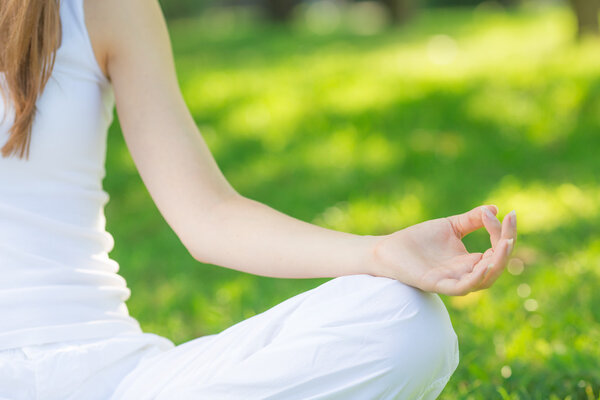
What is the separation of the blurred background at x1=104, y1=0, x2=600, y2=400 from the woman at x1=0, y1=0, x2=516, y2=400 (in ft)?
2.79

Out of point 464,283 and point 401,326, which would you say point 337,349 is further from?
point 464,283

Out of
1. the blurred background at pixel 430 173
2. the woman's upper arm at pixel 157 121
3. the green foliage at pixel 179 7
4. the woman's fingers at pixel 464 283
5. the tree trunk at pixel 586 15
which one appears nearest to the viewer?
the woman's fingers at pixel 464 283

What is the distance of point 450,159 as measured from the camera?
4.71 metres

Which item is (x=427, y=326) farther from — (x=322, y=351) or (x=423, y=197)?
(x=423, y=197)

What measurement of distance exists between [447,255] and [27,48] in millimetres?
906

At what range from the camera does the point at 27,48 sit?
159 centimetres

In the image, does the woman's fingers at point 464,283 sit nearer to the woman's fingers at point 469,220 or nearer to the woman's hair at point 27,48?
the woman's fingers at point 469,220

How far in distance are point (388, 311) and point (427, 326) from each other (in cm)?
7

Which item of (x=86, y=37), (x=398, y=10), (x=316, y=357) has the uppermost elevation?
(x=86, y=37)

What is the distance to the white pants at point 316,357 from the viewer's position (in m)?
1.26

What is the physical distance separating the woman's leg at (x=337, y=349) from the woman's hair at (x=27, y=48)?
1.87ft

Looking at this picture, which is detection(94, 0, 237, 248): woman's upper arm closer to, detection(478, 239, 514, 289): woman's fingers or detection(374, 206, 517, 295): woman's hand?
detection(374, 206, 517, 295): woman's hand

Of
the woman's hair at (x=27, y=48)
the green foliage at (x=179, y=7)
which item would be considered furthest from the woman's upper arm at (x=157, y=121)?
the green foliage at (x=179, y=7)

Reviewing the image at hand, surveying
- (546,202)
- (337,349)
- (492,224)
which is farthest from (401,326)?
(546,202)
